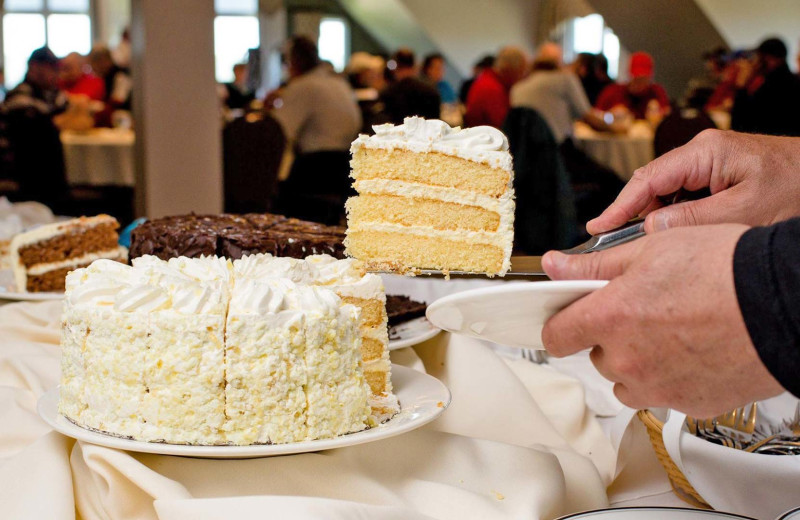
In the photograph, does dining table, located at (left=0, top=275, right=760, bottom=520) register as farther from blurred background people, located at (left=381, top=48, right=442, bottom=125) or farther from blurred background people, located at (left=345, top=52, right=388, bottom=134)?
blurred background people, located at (left=345, top=52, right=388, bottom=134)

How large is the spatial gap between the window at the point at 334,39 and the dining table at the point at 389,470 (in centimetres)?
1843

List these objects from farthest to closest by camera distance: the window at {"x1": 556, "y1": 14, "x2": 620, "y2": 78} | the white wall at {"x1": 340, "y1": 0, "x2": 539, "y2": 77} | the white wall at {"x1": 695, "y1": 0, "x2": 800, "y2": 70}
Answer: the window at {"x1": 556, "y1": 14, "x2": 620, "y2": 78} < the white wall at {"x1": 340, "y1": 0, "x2": 539, "y2": 77} < the white wall at {"x1": 695, "y1": 0, "x2": 800, "y2": 70}

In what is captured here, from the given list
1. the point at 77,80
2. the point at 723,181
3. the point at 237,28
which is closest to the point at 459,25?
the point at 237,28

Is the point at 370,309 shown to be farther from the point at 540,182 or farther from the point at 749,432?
the point at 540,182

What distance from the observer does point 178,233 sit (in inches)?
86.0

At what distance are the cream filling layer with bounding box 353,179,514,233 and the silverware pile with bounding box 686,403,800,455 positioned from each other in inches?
25.9

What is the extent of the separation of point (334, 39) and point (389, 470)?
19.2 meters

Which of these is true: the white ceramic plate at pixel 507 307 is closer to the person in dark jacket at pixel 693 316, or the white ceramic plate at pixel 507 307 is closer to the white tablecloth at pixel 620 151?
the person in dark jacket at pixel 693 316

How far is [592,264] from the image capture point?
1.11 m

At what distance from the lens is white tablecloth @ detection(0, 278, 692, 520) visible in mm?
1187

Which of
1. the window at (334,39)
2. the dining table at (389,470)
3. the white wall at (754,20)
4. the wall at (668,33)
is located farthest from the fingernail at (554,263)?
the window at (334,39)

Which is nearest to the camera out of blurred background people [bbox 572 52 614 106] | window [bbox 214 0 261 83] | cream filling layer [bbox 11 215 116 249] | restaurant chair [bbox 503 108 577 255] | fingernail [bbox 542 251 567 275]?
fingernail [bbox 542 251 567 275]

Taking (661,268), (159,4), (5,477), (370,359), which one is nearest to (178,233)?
(370,359)

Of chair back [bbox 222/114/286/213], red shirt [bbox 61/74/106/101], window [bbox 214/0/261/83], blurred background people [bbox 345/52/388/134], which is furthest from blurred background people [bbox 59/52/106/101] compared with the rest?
window [bbox 214/0/261/83]
